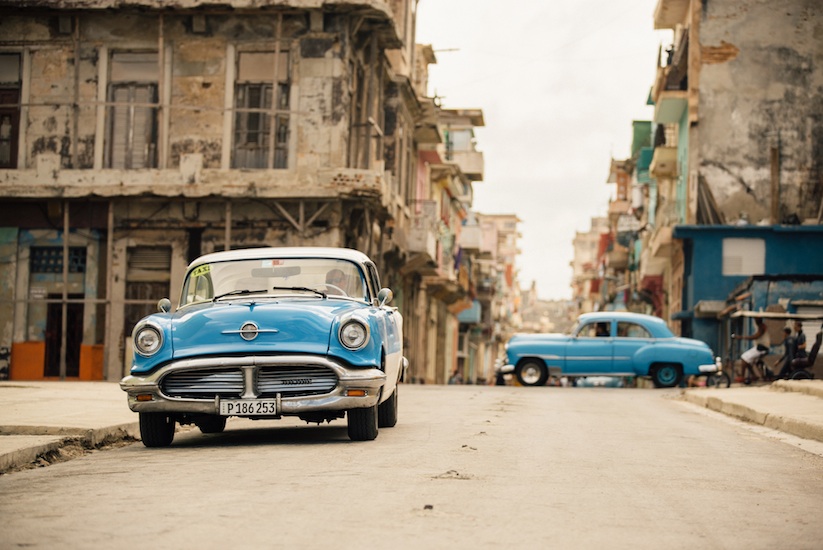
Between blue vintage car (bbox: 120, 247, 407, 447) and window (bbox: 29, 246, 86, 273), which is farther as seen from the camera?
window (bbox: 29, 246, 86, 273)

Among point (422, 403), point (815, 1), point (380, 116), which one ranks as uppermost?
point (815, 1)

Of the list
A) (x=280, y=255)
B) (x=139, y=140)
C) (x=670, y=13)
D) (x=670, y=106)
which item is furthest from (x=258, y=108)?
(x=670, y=13)

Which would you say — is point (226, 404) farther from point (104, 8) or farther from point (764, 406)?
point (104, 8)

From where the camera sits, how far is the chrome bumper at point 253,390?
33.4ft

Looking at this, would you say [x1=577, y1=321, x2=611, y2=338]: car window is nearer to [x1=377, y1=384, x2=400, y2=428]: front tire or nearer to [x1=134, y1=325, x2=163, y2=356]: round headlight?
[x1=377, y1=384, x2=400, y2=428]: front tire

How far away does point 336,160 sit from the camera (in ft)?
94.7

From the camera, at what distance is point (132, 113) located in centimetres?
2983

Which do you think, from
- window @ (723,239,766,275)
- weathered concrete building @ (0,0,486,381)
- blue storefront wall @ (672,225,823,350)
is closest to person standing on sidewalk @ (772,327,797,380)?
weathered concrete building @ (0,0,486,381)

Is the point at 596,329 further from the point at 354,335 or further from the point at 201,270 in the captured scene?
the point at 354,335

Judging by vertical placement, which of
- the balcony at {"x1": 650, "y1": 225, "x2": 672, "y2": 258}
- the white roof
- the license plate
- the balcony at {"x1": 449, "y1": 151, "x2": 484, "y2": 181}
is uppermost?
the balcony at {"x1": 449, "y1": 151, "x2": 484, "y2": 181}

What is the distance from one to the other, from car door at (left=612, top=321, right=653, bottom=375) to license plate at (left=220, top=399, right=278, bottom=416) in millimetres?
18895

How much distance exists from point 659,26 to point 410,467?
138 ft

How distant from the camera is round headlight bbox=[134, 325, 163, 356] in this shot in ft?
34.0

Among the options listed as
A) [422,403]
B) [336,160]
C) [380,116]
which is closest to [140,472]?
[422,403]
